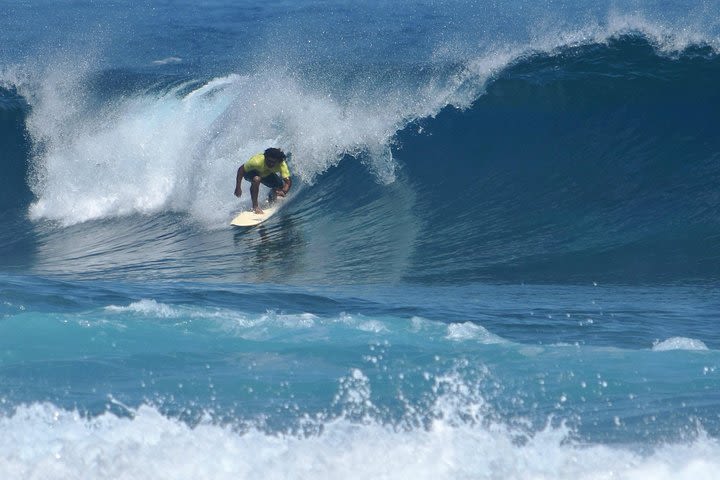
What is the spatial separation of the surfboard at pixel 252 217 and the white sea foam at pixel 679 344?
22.1ft

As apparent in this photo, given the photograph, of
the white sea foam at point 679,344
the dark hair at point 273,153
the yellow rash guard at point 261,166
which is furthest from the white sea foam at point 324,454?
the yellow rash guard at point 261,166

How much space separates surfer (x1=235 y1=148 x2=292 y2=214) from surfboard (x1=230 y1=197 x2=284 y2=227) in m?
0.08

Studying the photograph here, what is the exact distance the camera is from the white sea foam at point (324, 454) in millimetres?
5172

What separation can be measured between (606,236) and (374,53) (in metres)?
15.1

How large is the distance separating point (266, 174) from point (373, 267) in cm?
292

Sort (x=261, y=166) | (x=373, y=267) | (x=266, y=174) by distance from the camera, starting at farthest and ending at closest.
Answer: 1. (x=266, y=174)
2. (x=261, y=166)
3. (x=373, y=267)

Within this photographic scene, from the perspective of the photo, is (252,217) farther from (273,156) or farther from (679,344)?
(679,344)

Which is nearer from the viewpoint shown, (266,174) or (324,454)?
(324,454)

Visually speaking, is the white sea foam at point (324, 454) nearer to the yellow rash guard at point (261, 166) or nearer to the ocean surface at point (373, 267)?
the ocean surface at point (373, 267)

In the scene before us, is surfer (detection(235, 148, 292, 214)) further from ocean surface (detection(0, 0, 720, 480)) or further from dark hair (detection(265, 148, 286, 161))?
ocean surface (detection(0, 0, 720, 480))

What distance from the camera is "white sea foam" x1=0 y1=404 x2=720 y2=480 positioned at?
204 inches

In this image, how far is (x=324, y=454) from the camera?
5.32 meters

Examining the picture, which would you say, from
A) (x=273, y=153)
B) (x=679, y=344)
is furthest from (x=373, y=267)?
(x=679, y=344)

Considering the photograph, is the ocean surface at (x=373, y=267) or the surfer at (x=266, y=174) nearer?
the ocean surface at (x=373, y=267)
